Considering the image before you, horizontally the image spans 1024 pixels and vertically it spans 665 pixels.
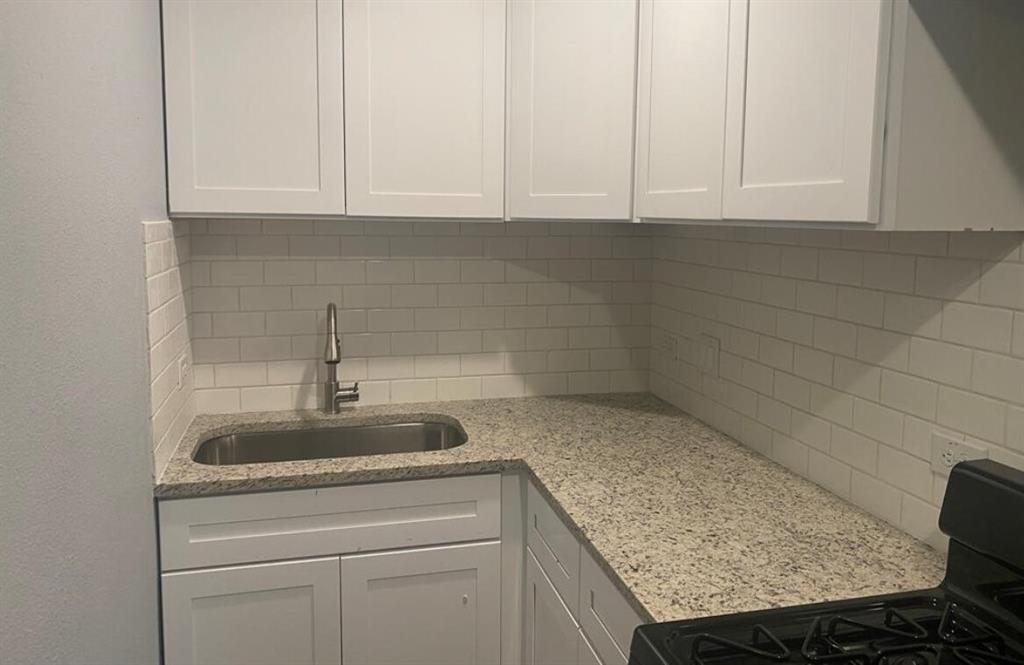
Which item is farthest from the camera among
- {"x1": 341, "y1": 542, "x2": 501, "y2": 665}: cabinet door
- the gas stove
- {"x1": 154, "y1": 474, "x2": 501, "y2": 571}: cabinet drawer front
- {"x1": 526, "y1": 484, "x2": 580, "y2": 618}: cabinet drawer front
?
{"x1": 341, "y1": 542, "x2": 501, "y2": 665}: cabinet door

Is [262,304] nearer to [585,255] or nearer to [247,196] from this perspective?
[247,196]

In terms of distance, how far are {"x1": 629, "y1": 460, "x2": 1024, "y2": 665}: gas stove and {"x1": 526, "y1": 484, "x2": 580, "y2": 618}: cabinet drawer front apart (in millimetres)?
537

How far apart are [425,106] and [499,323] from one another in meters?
0.79

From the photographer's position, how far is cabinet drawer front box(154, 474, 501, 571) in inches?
77.5

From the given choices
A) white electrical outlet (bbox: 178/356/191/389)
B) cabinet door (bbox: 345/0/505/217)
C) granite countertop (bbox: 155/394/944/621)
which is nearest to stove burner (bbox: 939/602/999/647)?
granite countertop (bbox: 155/394/944/621)

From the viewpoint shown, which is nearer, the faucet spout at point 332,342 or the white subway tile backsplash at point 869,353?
the white subway tile backsplash at point 869,353

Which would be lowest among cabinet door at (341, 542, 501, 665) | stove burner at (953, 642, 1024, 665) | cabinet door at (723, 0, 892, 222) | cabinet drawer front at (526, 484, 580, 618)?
cabinet door at (341, 542, 501, 665)

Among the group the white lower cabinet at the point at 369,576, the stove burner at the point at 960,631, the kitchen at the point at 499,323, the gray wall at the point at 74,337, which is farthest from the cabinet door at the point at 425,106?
the stove burner at the point at 960,631

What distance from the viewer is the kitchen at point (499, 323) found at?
1.24 meters

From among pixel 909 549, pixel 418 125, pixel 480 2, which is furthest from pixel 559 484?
pixel 480 2

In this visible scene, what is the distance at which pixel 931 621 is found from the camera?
1.25 metres

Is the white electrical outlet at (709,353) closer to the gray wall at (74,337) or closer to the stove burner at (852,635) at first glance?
the stove burner at (852,635)

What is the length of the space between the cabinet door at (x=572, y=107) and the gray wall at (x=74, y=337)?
96 cm

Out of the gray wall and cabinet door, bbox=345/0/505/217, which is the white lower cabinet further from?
cabinet door, bbox=345/0/505/217
